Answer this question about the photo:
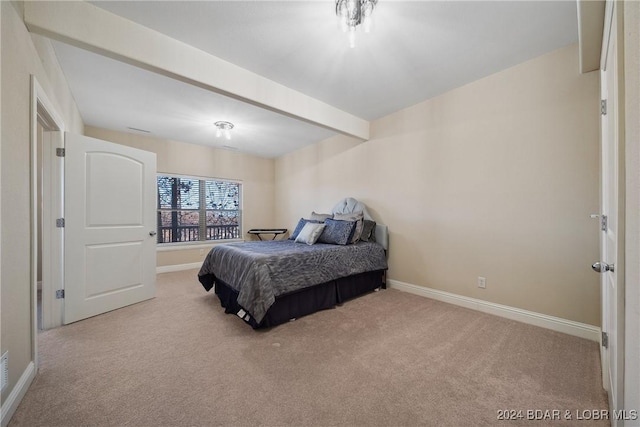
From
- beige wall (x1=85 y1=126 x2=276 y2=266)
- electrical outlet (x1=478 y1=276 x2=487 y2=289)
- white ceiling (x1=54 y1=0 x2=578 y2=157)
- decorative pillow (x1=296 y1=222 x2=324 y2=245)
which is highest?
white ceiling (x1=54 y1=0 x2=578 y2=157)

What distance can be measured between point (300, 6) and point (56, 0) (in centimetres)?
162

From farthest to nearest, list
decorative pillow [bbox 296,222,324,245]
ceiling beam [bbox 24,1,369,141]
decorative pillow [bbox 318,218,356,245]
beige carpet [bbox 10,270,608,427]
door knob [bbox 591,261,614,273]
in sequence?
decorative pillow [bbox 296,222,324,245], decorative pillow [bbox 318,218,356,245], ceiling beam [bbox 24,1,369,141], beige carpet [bbox 10,270,608,427], door knob [bbox 591,261,614,273]

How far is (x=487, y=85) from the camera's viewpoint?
2.69 m

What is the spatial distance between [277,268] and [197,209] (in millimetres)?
3548

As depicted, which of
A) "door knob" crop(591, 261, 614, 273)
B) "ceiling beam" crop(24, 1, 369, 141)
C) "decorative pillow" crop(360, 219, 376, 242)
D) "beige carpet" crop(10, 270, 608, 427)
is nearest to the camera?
"door knob" crop(591, 261, 614, 273)

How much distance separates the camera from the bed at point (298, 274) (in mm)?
2316

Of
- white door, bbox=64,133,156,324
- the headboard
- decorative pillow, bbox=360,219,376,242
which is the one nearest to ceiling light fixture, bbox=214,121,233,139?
white door, bbox=64,133,156,324

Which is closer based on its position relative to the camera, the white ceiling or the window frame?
the white ceiling

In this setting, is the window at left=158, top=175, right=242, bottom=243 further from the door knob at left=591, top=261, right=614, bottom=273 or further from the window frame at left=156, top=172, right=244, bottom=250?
the door knob at left=591, top=261, right=614, bottom=273

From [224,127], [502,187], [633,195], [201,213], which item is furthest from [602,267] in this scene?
[201,213]

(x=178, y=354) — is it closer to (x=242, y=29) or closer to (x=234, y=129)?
(x=242, y=29)

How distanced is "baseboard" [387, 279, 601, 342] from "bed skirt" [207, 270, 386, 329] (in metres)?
0.72

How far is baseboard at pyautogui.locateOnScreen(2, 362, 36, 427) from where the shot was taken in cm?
126

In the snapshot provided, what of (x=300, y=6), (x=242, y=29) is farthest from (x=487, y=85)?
(x=242, y=29)
